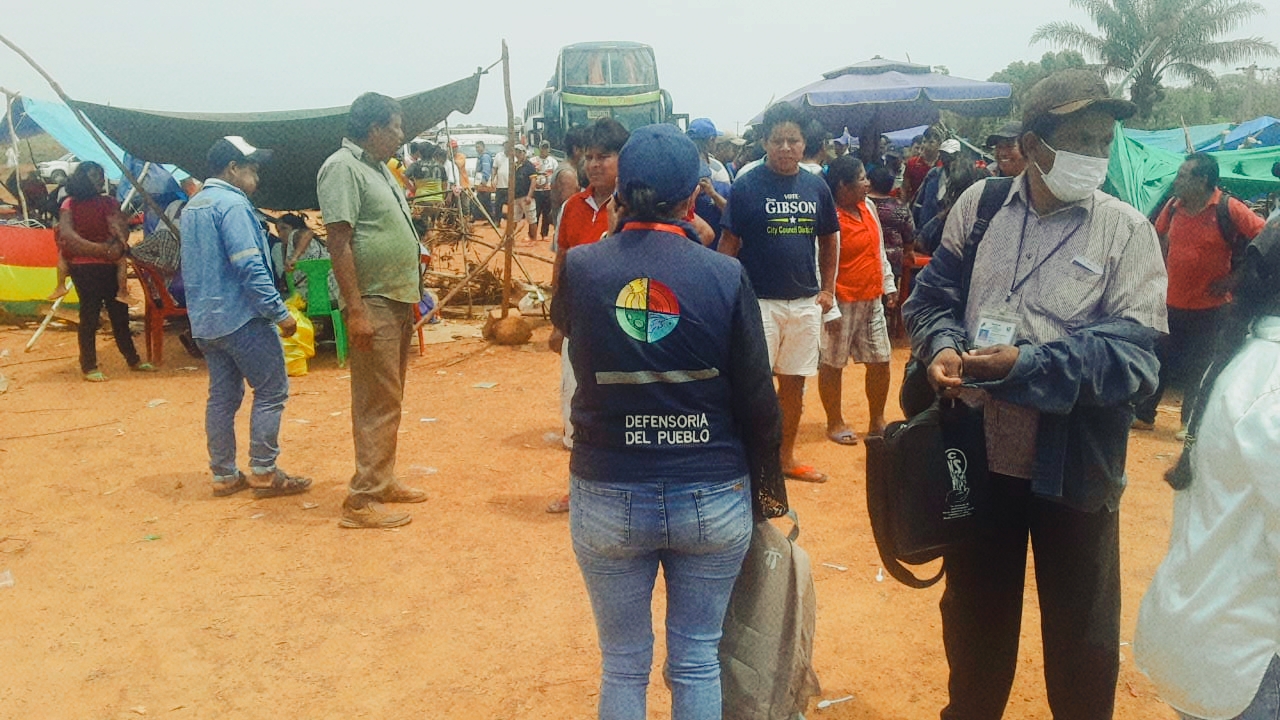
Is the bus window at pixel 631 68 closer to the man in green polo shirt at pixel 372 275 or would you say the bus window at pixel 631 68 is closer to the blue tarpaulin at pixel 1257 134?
the blue tarpaulin at pixel 1257 134

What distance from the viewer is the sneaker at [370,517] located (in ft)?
16.3

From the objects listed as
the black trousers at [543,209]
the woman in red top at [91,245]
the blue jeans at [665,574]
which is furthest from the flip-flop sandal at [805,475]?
the black trousers at [543,209]

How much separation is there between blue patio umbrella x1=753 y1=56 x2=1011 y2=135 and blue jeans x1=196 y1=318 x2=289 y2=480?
8970mm

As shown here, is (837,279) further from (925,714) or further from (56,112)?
(56,112)

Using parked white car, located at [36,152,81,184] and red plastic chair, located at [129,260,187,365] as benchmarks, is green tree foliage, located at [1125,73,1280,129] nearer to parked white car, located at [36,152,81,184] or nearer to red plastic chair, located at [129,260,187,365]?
parked white car, located at [36,152,81,184]

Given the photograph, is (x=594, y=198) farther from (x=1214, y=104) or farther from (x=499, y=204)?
(x=1214, y=104)

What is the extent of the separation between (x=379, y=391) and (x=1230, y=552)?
12.8 ft

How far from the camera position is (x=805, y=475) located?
556 cm

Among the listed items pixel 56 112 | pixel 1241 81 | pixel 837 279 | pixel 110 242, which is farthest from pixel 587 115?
pixel 1241 81

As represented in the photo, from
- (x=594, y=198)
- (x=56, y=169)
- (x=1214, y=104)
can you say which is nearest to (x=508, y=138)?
(x=594, y=198)

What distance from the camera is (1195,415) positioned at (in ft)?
6.18

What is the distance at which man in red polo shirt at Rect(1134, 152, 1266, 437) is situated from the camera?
6184 mm

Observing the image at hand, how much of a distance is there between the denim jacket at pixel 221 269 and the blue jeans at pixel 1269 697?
4713 mm

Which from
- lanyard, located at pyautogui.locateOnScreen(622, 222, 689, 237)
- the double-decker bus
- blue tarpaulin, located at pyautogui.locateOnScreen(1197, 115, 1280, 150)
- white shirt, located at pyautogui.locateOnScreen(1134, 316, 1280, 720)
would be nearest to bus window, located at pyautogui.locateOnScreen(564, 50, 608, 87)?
the double-decker bus
